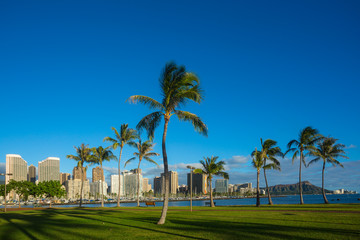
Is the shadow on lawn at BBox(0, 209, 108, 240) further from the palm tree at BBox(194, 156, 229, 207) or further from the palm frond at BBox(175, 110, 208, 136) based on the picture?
the palm tree at BBox(194, 156, 229, 207)

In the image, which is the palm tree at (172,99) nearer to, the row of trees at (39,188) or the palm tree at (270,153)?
the palm tree at (270,153)

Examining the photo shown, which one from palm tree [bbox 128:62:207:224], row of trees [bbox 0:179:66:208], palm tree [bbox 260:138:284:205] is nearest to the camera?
palm tree [bbox 128:62:207:224]

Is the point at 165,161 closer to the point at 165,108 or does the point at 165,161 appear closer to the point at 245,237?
the point at 165,108

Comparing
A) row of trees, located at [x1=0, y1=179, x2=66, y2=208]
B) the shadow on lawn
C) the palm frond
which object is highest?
the palm frond

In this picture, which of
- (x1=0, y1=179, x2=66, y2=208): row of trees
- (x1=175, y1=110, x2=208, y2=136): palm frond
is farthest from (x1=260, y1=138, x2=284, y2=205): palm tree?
(x1=0, y1=179, x2=66, y2=208): row of trees

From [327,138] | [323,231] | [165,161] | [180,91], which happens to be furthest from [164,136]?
[327,138]

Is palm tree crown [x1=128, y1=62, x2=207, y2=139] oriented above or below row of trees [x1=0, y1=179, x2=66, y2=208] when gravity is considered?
above

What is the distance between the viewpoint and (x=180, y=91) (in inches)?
789

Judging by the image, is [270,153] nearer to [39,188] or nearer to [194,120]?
[194,120]

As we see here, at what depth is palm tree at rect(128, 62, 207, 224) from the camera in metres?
19.2

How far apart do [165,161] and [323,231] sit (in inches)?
391

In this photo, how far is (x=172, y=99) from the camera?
19.9 metres

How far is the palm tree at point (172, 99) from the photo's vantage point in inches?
758

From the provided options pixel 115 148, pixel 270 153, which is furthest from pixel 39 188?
pixel 270 153
